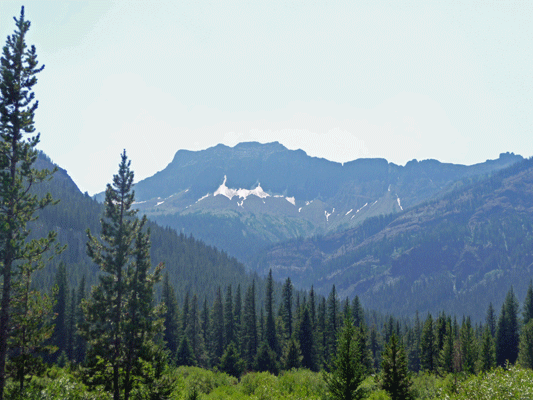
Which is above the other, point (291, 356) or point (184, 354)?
point (291, 356)

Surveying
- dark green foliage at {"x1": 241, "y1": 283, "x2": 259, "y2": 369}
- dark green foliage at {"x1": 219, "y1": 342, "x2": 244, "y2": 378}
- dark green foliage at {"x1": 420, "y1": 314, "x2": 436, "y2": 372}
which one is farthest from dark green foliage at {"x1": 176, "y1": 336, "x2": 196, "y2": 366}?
dark green foliage at {"x1": 420, "y1": 314, "x2": 436, "y2": 372}

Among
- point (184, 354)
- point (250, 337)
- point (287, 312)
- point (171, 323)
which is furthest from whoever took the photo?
point (171, 323)

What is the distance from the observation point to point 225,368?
224 ft

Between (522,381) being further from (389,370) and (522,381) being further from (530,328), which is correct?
(530,328)

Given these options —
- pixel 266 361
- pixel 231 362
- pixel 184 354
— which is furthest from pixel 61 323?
pixel 266 361

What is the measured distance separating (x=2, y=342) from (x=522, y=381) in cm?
2923

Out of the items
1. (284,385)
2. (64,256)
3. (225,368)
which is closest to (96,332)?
(284,385)

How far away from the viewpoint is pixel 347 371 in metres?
33.1

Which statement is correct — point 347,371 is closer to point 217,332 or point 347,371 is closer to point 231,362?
point 231,362

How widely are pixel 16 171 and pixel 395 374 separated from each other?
30.5 m

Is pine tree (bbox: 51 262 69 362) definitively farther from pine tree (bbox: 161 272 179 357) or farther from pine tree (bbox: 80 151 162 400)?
pine tree (bbox: 80 151 162 400)

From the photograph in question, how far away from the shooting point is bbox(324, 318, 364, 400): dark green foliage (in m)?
32.9

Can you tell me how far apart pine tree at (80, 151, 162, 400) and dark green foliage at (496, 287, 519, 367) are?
84.3 m

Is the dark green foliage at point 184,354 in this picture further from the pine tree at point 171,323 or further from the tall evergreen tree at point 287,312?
the tall evergreen tree at point 287,312
